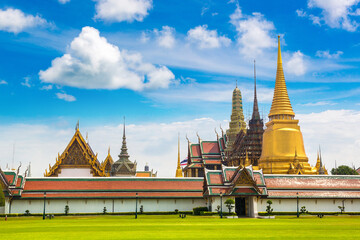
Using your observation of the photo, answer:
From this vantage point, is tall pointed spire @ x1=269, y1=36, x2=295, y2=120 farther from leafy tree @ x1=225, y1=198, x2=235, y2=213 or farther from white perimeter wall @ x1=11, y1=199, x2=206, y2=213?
leafy tree @ x1=225, y1=198, x2=235, y2=213

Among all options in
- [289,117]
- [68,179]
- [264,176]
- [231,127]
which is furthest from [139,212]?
[231,127]

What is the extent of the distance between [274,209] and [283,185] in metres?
3.06

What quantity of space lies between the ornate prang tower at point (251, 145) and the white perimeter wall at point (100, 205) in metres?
23.9

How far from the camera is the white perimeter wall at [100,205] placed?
5144 cm

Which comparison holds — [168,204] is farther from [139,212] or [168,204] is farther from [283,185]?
[283,185]

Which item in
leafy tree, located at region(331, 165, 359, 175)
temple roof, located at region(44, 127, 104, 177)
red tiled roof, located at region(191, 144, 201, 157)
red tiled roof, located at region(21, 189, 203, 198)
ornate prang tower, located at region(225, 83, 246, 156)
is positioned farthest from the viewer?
ornate prang tower, located at region(225, 83, 246, 156)

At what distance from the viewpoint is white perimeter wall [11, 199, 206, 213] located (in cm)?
5144

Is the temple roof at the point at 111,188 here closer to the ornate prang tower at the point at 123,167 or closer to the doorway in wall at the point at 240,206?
the doorway in wall at the point at 240,206

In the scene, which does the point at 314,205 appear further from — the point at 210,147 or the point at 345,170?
the point at 345,170

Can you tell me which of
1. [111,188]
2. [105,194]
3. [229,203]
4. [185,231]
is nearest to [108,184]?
A: [111,188]

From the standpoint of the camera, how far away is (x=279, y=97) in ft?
237

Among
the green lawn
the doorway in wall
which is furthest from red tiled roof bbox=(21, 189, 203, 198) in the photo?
the green lawn

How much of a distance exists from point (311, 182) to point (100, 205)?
23.0m

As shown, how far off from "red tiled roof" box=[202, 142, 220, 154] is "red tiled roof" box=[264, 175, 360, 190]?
29950mm
